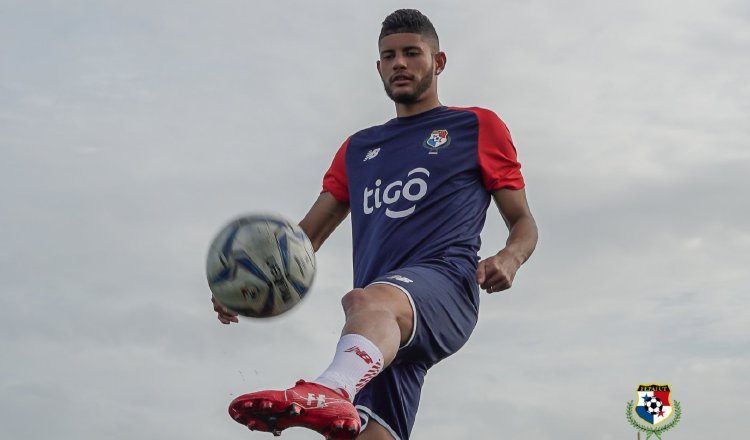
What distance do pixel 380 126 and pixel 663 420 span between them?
59.6 feet

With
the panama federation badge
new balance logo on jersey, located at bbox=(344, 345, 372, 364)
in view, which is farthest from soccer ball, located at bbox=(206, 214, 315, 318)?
the panama federation badge

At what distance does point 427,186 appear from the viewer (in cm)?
773

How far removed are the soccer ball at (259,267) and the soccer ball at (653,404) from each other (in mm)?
19727

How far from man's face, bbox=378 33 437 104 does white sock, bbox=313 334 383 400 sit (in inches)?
107

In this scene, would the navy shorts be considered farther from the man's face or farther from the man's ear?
the man's ear

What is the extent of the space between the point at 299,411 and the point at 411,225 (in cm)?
246

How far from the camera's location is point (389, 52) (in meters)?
8.24

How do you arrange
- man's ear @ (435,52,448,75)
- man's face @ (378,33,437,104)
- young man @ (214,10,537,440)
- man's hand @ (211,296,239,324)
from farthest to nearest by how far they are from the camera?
man's ear @ (435,52,448,75), man's face @ (378,33,437,104), man's hand @ (211,296,239,324), young man @ (214,10,537,440)

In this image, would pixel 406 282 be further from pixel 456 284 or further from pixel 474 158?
pixel 474 158

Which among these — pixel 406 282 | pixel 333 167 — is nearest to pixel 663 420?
pixel 333 167

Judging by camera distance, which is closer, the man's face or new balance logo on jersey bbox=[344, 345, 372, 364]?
new balance logo on jersey bbox=[344, 345, 372, 364]

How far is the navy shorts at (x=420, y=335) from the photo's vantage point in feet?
22.2

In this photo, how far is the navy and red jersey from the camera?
7.58m

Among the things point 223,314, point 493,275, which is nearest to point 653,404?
point 223,314
